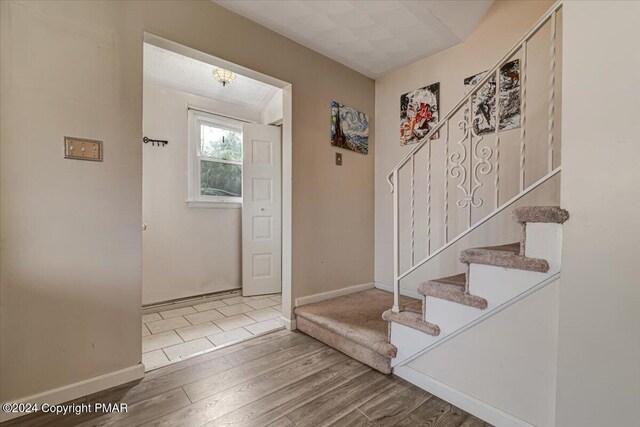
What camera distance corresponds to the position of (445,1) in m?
2.23

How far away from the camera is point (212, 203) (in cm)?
350

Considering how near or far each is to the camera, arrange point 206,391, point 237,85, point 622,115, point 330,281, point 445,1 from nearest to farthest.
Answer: point 622,115 → point 206,391 → point 445,1 → point 330,281 → point 237,85

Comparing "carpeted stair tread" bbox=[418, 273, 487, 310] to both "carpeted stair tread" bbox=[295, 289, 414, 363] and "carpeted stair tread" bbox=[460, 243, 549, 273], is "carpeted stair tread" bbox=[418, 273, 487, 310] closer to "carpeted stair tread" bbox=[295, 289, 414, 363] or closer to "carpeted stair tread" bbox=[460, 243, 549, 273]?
"carpeted stair tread" bbox=[460, 243, 549, 273]

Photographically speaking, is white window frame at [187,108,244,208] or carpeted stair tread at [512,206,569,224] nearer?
carpeted stair tread at [512,206,569,224]

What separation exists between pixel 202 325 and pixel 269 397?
4.47 ft

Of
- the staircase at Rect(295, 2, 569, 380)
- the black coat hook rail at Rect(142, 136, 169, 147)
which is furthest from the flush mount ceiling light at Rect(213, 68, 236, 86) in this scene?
the staircase at Rect(295, 2, 569, 380)

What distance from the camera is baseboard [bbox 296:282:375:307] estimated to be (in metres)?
2.67

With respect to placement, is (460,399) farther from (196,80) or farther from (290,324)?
(196,80)

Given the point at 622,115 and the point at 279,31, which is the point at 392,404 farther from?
the point at 279,31

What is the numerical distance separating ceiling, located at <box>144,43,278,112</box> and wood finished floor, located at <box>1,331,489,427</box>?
2660mm

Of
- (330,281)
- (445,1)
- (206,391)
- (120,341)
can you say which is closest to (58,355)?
(120,341)

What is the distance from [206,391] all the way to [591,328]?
1983mm

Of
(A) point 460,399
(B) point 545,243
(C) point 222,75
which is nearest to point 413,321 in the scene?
(A) point 460,399

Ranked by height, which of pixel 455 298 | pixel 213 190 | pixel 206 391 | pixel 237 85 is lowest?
pixel 206 391
